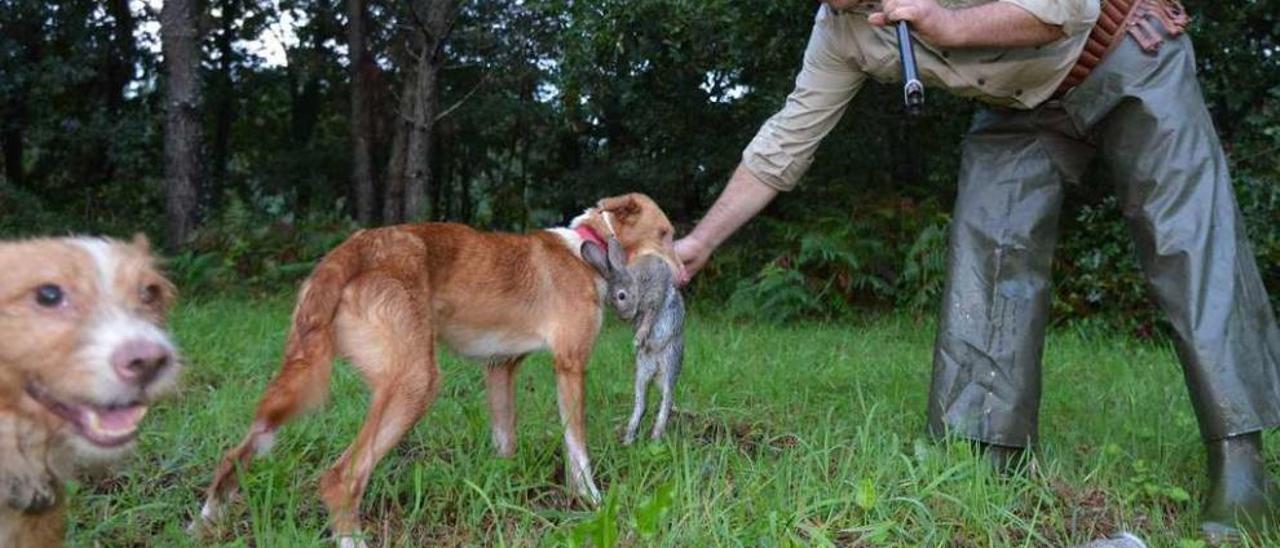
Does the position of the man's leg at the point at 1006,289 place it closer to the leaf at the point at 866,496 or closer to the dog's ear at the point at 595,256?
the leaf at the point at 866,496

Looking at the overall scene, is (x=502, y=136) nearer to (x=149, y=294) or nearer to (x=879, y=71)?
(x=879, y=71)

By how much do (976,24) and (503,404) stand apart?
2367 mm

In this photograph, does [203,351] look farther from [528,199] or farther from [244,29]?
[244,29]

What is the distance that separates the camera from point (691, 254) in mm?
4879

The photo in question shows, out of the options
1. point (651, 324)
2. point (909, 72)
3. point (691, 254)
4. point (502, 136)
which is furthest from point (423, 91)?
point (909, 72)

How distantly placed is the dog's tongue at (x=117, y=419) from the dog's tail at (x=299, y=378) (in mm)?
1440

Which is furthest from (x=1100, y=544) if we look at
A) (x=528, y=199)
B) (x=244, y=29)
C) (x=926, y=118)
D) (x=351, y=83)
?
(x=244, y=29)

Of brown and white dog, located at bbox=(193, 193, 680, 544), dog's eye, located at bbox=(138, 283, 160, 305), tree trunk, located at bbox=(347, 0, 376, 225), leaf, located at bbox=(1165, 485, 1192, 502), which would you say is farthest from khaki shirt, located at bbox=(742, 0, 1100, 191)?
tree trunk, located at bbox=(347, 0, 376, 225)

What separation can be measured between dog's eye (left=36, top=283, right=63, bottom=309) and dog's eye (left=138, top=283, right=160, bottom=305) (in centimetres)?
20

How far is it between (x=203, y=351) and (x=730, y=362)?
10.3ft

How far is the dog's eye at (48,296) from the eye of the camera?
2346 mm

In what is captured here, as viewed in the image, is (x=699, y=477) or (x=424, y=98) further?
(x=424, y=98)

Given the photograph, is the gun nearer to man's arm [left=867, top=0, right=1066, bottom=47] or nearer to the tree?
man's arm [left=867, top=0, right=1066, bottom=47]

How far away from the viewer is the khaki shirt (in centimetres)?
396
